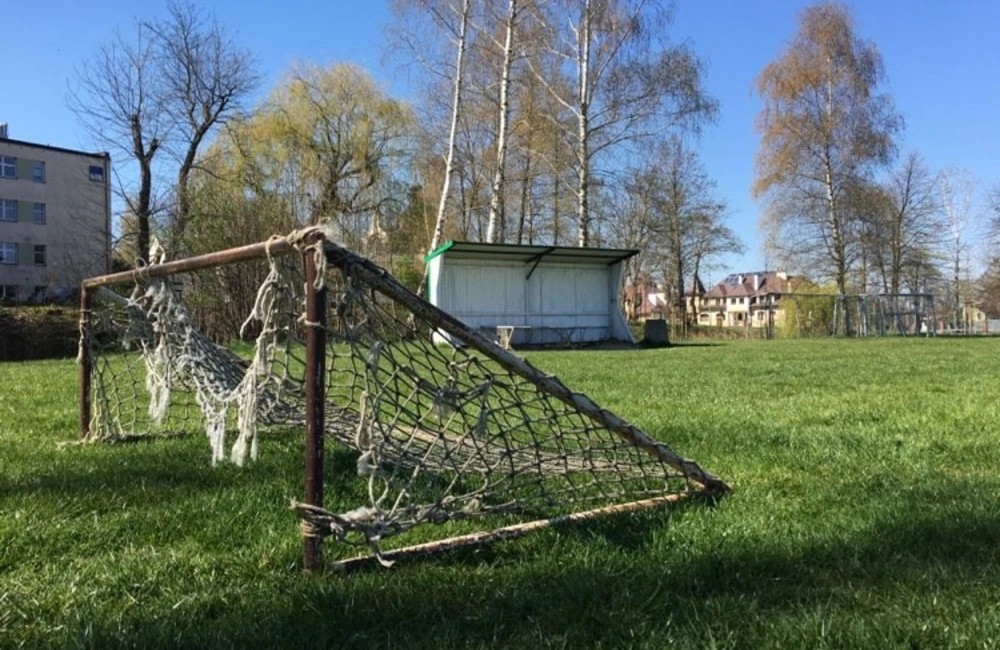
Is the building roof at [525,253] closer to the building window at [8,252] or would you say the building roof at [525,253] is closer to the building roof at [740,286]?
the building window at [8,252]

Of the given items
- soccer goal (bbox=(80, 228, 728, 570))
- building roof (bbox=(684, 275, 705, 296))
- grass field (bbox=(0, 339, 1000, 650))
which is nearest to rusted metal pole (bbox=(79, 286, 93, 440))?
grass field (bbox=(0, 339, 1000, 650))

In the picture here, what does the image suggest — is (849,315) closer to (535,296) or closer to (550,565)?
(535,296)

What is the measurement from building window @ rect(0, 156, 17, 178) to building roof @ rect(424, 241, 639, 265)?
38.3 meters

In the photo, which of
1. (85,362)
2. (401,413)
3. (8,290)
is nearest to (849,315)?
(85,362)

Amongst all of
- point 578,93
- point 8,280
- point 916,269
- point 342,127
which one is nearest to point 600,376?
point 578,93

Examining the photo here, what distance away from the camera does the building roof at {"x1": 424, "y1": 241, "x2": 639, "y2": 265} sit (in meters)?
19.0

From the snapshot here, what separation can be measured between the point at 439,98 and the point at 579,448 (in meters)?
21.1

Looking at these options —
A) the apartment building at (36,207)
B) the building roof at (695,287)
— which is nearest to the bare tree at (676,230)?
the building roof at (695,287)

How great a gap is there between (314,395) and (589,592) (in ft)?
3.21

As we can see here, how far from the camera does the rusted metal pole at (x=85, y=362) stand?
4742mm

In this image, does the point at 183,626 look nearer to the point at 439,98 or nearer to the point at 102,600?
the point at 102,600

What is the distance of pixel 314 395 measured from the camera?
2213 mm

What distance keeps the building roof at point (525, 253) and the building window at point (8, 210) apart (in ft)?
124

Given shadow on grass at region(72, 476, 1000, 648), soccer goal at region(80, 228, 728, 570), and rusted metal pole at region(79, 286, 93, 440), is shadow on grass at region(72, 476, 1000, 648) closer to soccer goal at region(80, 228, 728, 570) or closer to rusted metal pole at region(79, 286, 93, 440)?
soccer goal at region(80, 228, 728, 570)
